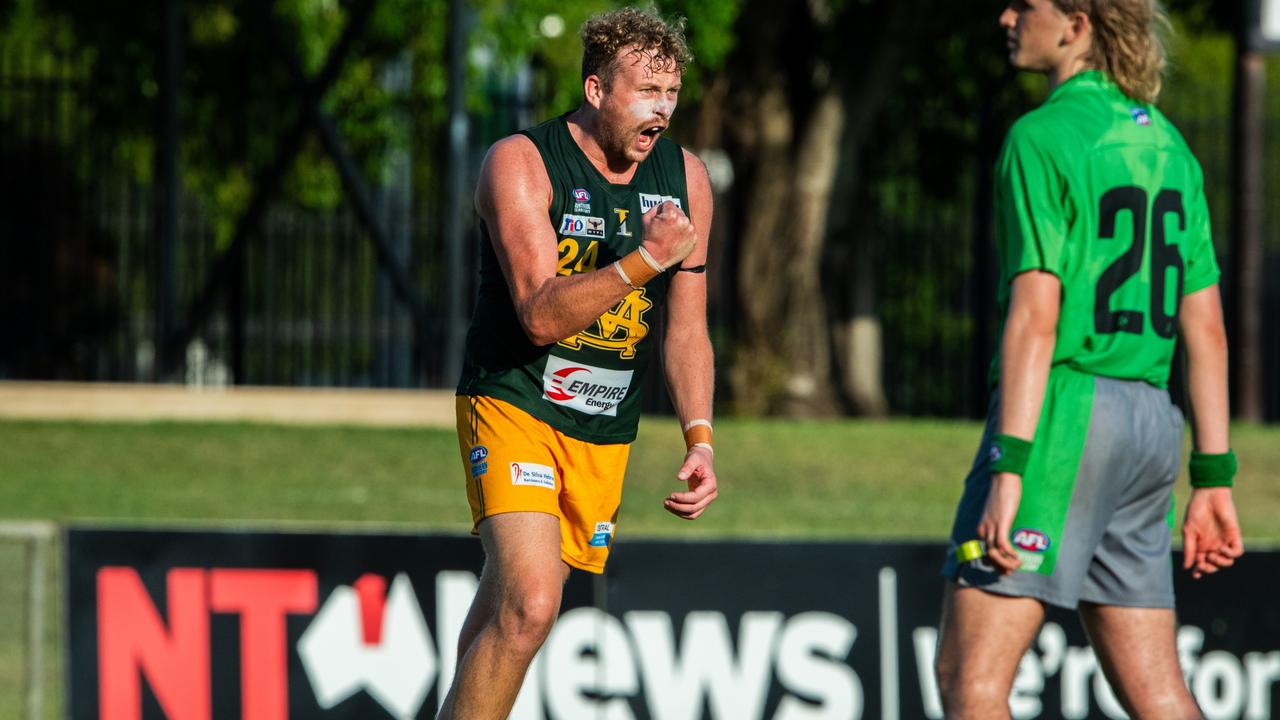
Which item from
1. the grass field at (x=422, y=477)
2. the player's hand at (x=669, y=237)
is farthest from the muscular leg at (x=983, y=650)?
the grass field at (x=422, y=477)

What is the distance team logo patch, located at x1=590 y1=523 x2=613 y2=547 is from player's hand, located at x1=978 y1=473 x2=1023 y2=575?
1.03 m

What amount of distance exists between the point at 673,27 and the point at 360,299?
472 inches

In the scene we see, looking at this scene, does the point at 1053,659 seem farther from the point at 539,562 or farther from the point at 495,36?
the point at 495,36

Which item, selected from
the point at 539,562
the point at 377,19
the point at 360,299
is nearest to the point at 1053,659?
the point at 539,562

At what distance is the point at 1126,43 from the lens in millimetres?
3957

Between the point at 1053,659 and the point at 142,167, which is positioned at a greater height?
the point at 142,167

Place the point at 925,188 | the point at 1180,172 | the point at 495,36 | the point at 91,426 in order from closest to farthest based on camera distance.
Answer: the point at 1180,172, the point at 91,426, the point at 495,36, the point at 925,188

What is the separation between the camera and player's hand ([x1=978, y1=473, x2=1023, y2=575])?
3.73 m

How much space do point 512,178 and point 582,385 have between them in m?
0.55

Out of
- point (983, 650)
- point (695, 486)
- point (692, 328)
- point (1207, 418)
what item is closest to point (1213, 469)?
point (1207, 418)

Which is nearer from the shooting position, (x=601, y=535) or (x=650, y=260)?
(x=650, y=260)

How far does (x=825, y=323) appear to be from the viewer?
15859 millimetres

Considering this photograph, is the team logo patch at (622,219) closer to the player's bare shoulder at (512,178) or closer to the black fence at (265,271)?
the player's bare shoulder at (512,178)

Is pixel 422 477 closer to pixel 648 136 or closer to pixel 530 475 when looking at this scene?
pixel 530 475
